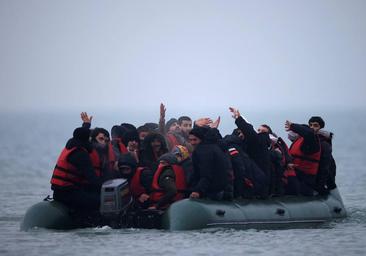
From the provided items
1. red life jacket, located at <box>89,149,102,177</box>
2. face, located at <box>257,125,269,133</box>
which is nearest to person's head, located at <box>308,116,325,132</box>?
face, located at <box>257,125,269,133</box>

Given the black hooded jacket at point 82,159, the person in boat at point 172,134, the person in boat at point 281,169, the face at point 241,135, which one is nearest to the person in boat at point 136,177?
the black hooded jacket at point 82,159

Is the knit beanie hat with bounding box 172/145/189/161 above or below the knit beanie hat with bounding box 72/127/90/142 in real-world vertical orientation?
below

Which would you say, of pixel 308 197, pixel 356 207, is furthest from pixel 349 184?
pixel 308 197

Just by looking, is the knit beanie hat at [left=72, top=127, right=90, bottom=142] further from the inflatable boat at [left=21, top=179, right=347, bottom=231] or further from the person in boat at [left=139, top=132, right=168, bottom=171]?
the person in boat at [left=139, top=132, right=168, bottom=171]

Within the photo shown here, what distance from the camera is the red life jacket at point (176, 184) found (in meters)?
23.1

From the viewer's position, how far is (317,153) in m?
25.2

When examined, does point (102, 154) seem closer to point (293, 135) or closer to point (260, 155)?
point (260, 155)

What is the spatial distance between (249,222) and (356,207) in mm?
6248

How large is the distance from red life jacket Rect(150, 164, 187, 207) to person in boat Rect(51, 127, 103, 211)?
95 cm

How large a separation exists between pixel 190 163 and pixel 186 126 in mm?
2042

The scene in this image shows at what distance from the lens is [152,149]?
24000 millimetres

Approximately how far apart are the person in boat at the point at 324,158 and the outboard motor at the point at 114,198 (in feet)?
14.0

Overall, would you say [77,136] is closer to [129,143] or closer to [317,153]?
[129,143]

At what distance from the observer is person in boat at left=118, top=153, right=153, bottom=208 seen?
2328 centimetres
